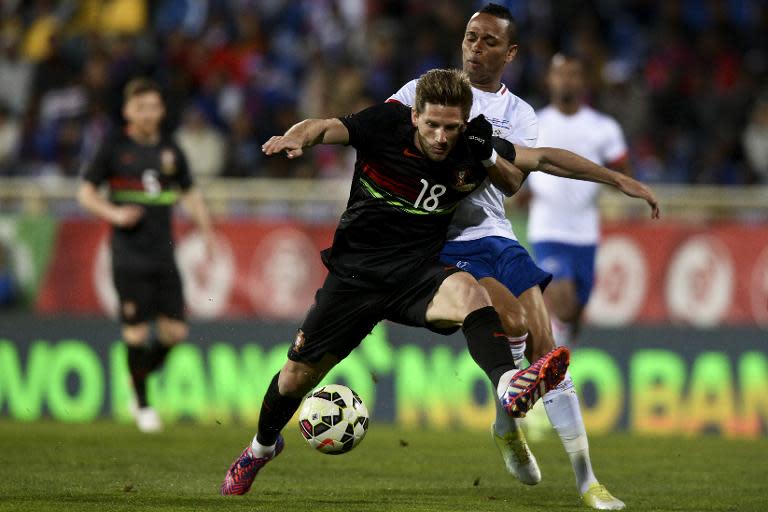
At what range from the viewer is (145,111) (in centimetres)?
1229

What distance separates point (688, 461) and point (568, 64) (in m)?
3.39

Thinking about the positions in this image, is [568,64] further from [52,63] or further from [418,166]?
[52,63]

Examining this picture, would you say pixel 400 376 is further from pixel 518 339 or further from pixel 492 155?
pixel 492 155

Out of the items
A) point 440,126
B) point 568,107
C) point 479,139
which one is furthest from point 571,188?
point 440,126

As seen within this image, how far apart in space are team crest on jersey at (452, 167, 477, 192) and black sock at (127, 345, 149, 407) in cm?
559

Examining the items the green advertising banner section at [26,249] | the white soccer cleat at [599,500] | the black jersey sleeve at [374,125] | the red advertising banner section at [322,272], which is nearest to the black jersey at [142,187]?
the red advertising banner section at [322,272]

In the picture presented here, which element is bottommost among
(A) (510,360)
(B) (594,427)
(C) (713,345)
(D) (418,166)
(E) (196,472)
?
(B) (594,427)

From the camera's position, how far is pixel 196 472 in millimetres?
8906

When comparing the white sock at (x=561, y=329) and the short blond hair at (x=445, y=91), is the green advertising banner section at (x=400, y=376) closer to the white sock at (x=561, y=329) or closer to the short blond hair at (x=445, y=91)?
the white sock at (x=561, y=329)

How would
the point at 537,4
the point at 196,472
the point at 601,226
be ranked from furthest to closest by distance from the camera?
the point at 537,4 < the point at 601,226 < the point at 196,472

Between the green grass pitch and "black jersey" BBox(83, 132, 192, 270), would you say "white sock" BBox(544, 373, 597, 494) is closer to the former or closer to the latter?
the green grass pitch

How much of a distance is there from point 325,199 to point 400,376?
211 cm

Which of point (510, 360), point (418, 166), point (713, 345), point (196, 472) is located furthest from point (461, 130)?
point (713, 345)

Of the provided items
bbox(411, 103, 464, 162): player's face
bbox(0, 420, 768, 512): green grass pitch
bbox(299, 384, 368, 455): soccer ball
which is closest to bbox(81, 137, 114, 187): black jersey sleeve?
bbox(0, 420, 768, 512): green grass pitch
